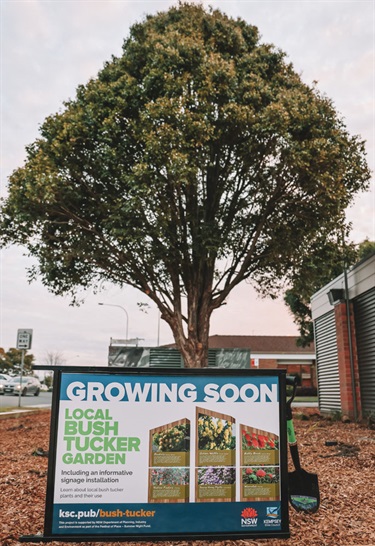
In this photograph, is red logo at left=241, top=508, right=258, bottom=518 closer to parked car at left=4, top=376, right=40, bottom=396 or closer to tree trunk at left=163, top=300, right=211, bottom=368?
tree trunk at left=163, top=300, right=211, bottom=368

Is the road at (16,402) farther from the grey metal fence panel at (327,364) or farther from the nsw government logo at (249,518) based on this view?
the nsw government logo at (249,518)

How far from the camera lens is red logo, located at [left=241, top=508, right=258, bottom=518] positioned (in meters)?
3.70

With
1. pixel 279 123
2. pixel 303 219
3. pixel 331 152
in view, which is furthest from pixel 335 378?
pixel 279 123

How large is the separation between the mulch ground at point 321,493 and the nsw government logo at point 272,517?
0.44m

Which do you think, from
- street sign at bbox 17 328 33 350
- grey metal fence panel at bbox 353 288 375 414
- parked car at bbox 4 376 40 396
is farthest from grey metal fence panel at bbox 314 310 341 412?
parked car at bbox 4 376 40 396

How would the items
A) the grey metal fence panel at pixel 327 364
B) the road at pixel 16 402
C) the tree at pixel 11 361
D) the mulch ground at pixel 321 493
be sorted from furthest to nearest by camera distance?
the tree at pixel 11 361, the road at pixel 16 402, the grey metal fence panel at pixel 327 364, the mulch ground at pixel 321 493

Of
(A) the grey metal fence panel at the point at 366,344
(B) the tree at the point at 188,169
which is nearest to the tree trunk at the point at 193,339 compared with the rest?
(B) the tree at the point at 188,169

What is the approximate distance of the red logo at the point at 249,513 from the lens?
3.70m

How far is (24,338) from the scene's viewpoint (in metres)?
19.6

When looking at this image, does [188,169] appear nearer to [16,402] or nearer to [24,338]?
[24,338]

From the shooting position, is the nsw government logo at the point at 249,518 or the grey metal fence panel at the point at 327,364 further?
the grey metal fence panel at the point at 327,364

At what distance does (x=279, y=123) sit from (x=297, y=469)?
1018 cm

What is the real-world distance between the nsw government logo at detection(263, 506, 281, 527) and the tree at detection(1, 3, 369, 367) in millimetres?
9237

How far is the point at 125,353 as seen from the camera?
23.6 meters
